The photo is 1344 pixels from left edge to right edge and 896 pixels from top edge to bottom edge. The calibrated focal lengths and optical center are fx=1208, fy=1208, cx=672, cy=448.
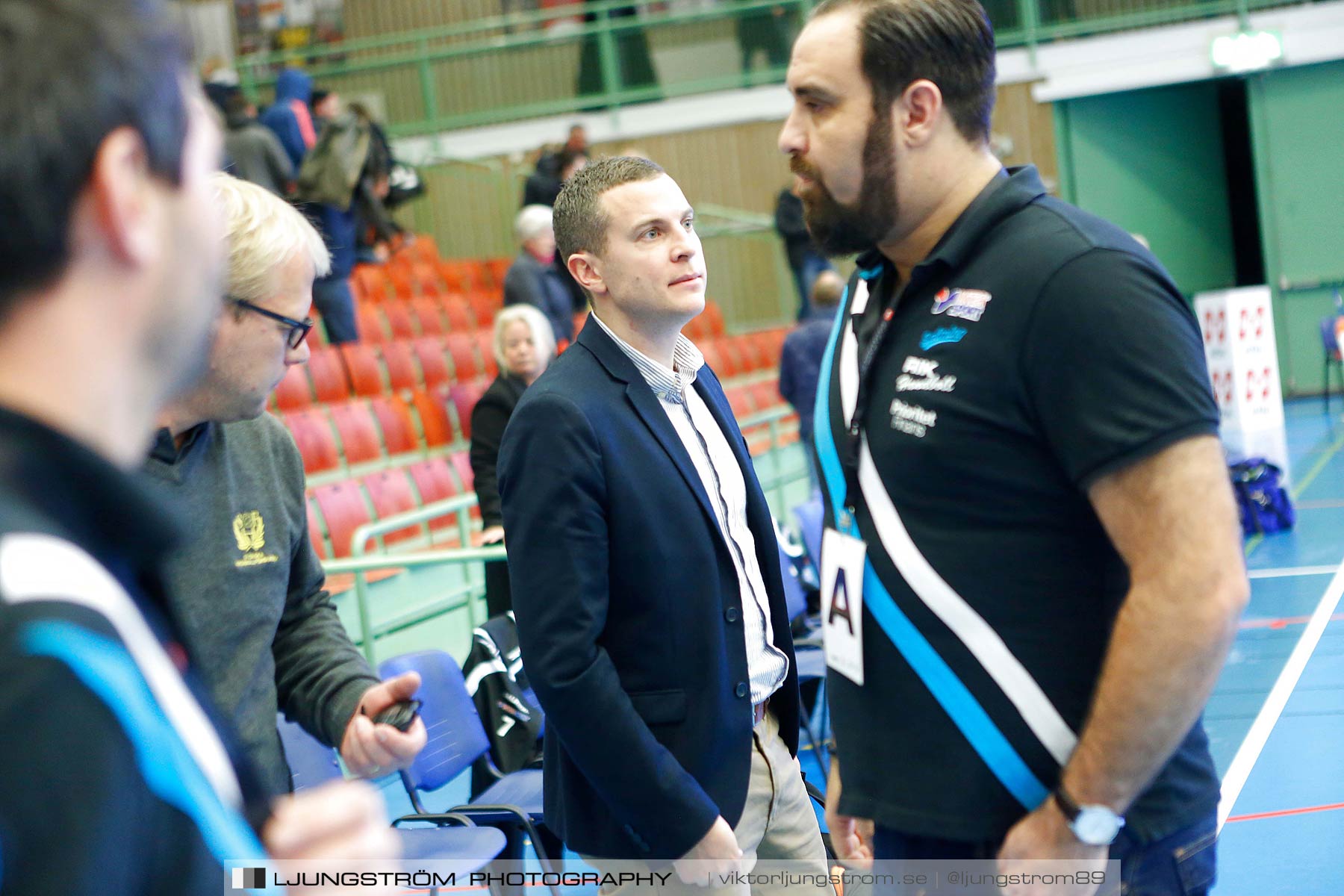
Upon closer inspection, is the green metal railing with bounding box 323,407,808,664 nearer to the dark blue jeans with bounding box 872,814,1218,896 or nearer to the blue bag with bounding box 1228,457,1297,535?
the dark blue jeans with bounding box 872,814,1218,896

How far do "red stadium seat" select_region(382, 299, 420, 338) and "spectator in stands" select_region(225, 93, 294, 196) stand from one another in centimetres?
231

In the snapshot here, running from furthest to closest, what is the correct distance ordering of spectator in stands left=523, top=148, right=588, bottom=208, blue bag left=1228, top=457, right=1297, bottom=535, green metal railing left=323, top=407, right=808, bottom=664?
1. spectator in stands left=523, top=148, right=588, bottom=208
2. blue bag left=1228, top=457, right=1297, bottom=535
3. green metal railing left=323, top=407, right=808, bottom=664

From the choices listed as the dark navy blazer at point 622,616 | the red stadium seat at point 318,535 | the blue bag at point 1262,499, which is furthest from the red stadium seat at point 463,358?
the dark navy blazer at point 622,616

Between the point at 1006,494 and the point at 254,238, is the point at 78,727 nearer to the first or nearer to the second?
the point at 1006,494

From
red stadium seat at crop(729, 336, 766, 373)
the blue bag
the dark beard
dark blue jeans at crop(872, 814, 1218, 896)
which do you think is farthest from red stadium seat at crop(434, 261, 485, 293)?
dark blue jeans at crop(872, 814, 1218, 896)

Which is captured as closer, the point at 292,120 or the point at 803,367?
the point at 803,367

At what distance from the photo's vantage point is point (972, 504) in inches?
57.1

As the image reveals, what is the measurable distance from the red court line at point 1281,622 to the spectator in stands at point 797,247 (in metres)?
6.05

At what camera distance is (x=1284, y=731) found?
449cm

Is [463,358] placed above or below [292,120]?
below

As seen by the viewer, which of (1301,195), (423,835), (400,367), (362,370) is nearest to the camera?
(423,835)

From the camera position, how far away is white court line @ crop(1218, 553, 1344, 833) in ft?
13.3

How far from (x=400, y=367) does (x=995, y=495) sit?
326 inches

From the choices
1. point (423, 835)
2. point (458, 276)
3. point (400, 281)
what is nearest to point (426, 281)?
point (400, 281)
